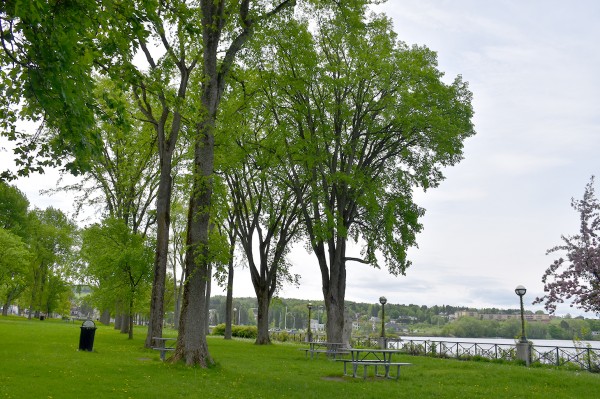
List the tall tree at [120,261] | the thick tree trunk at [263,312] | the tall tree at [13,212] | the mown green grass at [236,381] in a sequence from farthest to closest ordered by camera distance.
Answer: the tall tree at [13,212], the thick tree trunk at [263,312], the tall tree at [120,261], the mown green grass at [236,381]

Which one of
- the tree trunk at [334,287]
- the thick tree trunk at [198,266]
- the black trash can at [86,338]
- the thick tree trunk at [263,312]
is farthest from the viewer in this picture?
the thick tree trunk at [263,312]

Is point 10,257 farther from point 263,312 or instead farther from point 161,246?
point 161,246

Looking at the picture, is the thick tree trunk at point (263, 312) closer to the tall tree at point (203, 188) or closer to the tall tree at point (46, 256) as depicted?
the tall tree at point (203, 188)

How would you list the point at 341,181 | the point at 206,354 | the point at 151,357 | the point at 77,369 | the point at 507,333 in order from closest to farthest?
the point at 77,369, the point at 206,354, the point at 151,357, the point at 341,181, the point at 507,333

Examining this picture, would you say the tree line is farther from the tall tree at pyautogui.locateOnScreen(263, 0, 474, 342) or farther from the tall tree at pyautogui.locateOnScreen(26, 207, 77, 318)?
the tall tree at pyautogui.locateOnScreen(26, 207, 77, 318)

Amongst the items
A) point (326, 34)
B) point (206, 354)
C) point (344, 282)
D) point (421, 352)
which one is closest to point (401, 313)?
point (421, 352)

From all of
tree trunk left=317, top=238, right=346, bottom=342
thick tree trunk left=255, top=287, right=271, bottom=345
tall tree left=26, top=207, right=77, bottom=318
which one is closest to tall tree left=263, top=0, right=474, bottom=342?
tree trunk left=317, top=238, right=346, bottom=342

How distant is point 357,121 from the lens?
23938mm

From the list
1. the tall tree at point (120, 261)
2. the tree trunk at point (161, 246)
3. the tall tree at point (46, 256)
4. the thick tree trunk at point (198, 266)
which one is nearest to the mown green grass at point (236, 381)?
the thick tree trunk at point (198, 266)

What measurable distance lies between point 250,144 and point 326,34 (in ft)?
21.3

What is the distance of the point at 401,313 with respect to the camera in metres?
53.1

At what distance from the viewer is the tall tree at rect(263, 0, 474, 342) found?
22125 mm

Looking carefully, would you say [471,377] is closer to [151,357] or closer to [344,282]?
[344,282]

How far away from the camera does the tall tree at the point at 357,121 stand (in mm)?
22125
